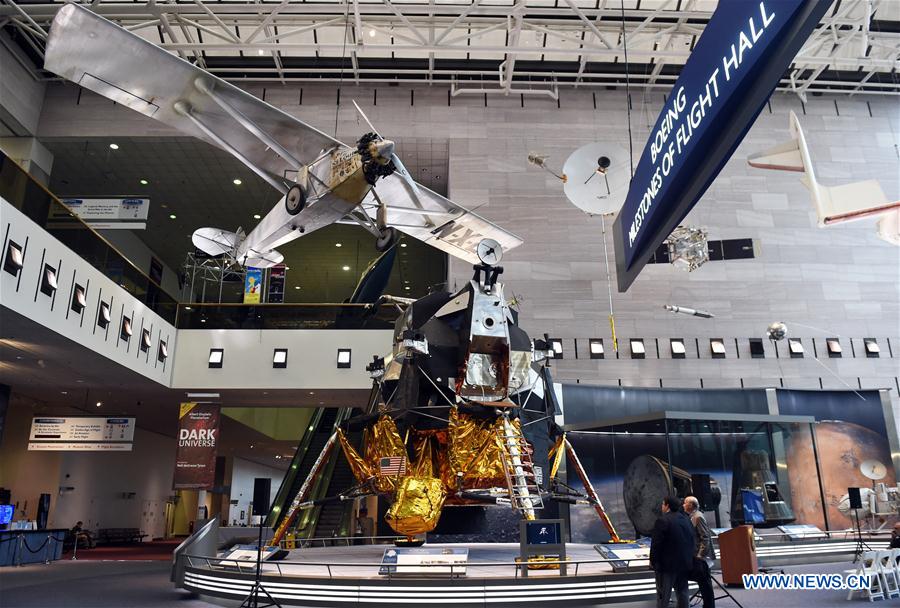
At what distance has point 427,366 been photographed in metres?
9.66

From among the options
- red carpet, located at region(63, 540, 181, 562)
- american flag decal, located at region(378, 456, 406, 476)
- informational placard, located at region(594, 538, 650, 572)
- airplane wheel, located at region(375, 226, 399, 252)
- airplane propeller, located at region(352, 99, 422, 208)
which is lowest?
red carpet, located at region(63, 540, 181, 562)

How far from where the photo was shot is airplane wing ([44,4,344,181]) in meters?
10.0

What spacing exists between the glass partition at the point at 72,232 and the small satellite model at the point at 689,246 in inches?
555

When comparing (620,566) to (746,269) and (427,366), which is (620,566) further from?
(746,269)

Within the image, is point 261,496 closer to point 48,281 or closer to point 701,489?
point 701,489

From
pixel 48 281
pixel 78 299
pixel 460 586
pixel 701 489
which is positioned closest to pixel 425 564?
pixel 460 586

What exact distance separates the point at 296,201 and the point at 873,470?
15.8 meters

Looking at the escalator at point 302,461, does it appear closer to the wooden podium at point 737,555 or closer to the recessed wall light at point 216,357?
the recessed wall light at point 216,357

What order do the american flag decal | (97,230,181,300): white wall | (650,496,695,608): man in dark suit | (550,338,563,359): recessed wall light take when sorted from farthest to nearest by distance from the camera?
1. (97,230,181,300): white wall
2. (550,338,563,359): recessed wall light
3. the american flag decal
4. (650,496,695,608): man in dark suit

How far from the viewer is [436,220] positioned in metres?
14.9

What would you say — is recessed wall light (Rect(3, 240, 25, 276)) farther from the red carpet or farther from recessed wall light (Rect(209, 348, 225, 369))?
the red carpet

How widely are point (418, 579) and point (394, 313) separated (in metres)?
11.6

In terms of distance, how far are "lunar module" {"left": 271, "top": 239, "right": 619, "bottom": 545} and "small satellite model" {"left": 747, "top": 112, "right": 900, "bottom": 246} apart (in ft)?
19.7

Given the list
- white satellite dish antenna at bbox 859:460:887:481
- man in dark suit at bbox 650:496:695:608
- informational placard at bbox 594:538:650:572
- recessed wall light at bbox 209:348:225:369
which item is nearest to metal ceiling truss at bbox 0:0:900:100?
recessed wall light at bbox 209:348:225:369
